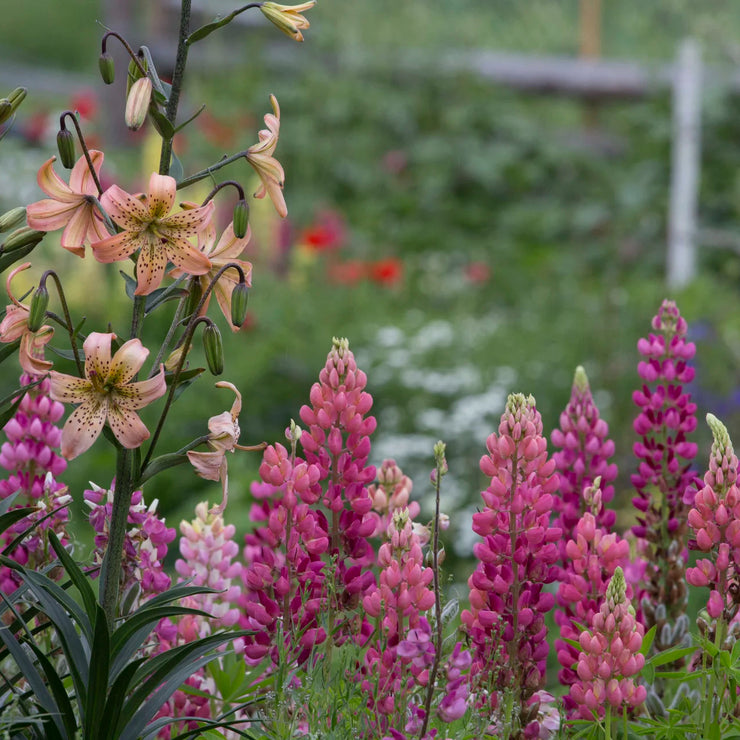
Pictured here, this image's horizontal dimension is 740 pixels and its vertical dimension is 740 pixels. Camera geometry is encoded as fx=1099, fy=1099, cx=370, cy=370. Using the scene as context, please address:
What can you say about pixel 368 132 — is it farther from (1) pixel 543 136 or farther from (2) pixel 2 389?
(2) pixel 2 389

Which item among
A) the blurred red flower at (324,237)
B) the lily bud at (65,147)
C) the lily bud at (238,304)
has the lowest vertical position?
the lily bud at (238,304)

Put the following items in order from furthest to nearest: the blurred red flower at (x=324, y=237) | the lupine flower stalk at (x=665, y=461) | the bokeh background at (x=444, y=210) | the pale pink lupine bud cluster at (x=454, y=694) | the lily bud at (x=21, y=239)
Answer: the blurred red flower at (x=324, y=237), the bokeh background at (x=444, y=210), the lupine flower stalk at (x=665, y=461), the lily bud at (x=21, y=239), the pale pink lupine bud cluster at (x=454, y=694)

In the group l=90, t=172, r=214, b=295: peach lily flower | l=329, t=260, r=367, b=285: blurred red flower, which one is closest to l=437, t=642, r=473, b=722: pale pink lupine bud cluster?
l=90, t=172, r=214, b=295: peach lily flower

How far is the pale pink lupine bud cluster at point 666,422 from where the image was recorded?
160 cm

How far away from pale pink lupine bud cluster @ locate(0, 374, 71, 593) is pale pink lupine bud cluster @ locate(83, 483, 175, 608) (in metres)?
0.08

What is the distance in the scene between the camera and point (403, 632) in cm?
124

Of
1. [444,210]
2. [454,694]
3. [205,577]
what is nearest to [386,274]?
[444,210]

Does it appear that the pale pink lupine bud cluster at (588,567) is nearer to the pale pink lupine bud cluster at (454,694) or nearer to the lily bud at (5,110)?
the pale pink lupine bud cluster at (454,694)

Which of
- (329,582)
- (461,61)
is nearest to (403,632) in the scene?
(329,582)

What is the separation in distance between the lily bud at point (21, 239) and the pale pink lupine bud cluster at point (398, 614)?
51 cm

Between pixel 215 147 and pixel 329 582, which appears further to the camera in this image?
pixel 215 147

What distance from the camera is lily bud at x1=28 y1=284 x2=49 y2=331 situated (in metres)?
1.16

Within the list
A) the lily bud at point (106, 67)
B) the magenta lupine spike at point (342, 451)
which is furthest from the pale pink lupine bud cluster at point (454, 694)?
the lily bud at point (106, 67)

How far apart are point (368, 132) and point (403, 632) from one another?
778 centimetres
